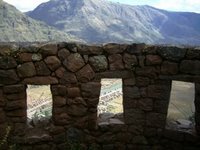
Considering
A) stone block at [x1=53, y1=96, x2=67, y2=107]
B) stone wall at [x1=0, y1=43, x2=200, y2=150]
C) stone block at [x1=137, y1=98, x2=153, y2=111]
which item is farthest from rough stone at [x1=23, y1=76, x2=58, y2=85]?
stone block at [x1=137, y1=98, x2=153, y2=111]

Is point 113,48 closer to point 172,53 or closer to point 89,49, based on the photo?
point 89,49

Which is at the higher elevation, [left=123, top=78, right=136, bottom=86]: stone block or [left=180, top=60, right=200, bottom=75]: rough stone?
[left=180, top=60, right=200, bottom=75]: rough stone

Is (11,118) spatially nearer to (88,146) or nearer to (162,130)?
(88,146)

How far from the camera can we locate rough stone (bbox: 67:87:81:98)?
539 centimetres

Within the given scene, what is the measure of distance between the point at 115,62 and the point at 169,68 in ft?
2.96

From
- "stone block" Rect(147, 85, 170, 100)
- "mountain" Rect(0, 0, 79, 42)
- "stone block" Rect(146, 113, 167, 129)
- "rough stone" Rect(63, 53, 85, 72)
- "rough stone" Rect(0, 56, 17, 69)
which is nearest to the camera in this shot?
"rough stone" Rect(0, 56, 17, 69)

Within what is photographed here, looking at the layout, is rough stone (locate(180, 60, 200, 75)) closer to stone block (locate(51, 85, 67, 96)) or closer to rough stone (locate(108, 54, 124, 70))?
rough stone (locate(108, 54, 124, 70))

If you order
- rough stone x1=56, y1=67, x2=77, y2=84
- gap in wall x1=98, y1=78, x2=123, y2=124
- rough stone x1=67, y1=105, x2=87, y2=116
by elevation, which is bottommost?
gap in wall x1=98, y1=78, x2=123, y2=124

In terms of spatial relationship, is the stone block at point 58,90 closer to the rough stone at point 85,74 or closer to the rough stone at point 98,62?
the rough stone at point 85,74

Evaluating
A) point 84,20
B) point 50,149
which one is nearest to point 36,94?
point 50,149

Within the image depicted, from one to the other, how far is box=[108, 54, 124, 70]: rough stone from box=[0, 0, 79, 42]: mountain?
237ft

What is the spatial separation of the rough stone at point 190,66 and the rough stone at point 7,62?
275cm

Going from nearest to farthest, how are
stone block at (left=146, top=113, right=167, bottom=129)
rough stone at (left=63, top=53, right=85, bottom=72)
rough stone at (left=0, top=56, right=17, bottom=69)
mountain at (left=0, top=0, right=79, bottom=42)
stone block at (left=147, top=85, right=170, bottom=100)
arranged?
rough stone at (left=0, top=56, right=17, bottom=69)
rough stone at (left=63, top=53, right=85, bottom=72)
stone block at (left=147, top=85, right=170, bottom=100)
stone block at (left=146, top=113, right=167, bottom=129)
mountain at (left=0, top=0, right=79, bottom=42)

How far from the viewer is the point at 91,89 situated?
213 inches
